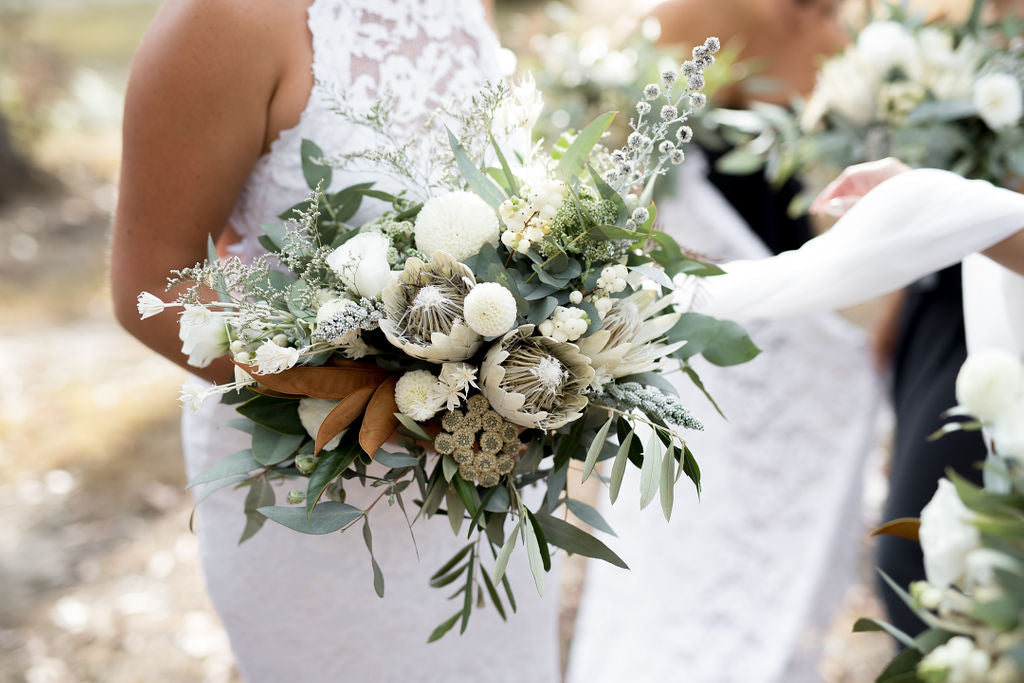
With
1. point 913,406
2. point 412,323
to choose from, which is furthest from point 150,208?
point 913,406

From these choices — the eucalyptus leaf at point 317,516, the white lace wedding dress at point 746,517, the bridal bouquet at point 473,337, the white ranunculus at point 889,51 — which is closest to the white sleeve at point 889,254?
the bridal bouquet at point 473,337

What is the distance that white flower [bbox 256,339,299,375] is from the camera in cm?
98

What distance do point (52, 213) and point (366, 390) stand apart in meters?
7.08

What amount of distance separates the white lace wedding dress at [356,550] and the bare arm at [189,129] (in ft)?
0.27

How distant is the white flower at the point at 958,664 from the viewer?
2.36 feet

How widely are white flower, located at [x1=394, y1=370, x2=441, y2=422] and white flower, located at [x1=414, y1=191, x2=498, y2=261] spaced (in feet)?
0.58

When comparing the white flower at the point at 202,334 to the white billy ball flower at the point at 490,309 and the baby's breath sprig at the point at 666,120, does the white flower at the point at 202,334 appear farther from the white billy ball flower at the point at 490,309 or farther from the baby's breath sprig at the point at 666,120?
the baby's breath sprig at the point at 666,120

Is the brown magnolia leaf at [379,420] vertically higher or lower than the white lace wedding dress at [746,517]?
higher

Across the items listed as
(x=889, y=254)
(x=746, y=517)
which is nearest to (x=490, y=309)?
(x=889, y=254)

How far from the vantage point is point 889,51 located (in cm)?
218

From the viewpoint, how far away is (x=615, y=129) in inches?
114

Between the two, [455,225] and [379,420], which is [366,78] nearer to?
[455,225]

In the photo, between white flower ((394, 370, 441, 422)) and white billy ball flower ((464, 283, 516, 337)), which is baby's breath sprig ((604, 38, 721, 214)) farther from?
white flower ((394, 370, 441, 422))

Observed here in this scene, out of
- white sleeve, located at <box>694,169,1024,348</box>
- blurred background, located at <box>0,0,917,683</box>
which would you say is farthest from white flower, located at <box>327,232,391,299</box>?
blurred background, located at <box>0,0,917,683</box>
